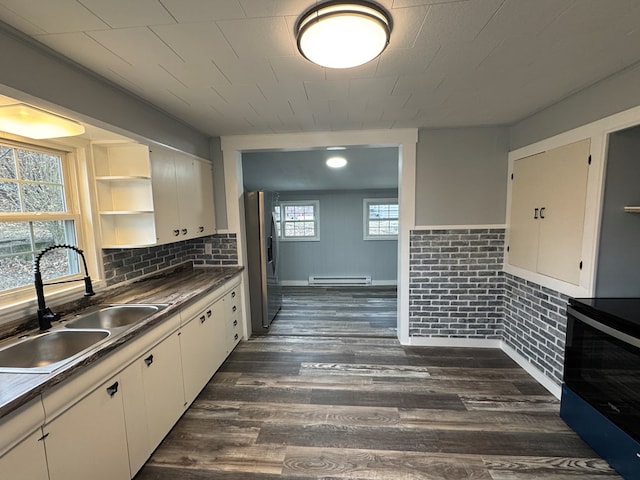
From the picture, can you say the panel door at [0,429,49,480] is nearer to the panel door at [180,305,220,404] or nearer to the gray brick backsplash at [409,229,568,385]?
the panel door at [180,305,220,404]

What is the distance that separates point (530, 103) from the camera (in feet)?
7.36

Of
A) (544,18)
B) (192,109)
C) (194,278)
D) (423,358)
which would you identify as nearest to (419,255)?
(423,358)

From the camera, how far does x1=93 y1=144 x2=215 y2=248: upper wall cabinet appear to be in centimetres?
213

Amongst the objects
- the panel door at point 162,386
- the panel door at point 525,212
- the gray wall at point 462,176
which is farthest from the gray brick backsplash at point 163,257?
the panel door at point 525,212

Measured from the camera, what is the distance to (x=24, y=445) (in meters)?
1.02

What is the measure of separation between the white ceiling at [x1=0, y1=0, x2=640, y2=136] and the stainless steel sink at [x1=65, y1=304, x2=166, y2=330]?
149 cm

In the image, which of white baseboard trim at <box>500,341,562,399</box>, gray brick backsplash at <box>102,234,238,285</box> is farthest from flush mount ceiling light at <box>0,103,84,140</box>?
white baseboard trim at <box>500,341,562,399</box>

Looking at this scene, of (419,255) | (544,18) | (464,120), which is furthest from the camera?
(419,255)

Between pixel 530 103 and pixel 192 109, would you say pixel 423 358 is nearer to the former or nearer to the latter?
pixel 530 103

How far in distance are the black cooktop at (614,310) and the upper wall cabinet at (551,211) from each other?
0.25 m

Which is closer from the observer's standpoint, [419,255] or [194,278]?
[194,278]

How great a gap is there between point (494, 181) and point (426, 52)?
191cm

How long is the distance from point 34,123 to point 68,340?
121 cm

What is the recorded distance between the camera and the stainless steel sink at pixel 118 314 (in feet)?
6.08
